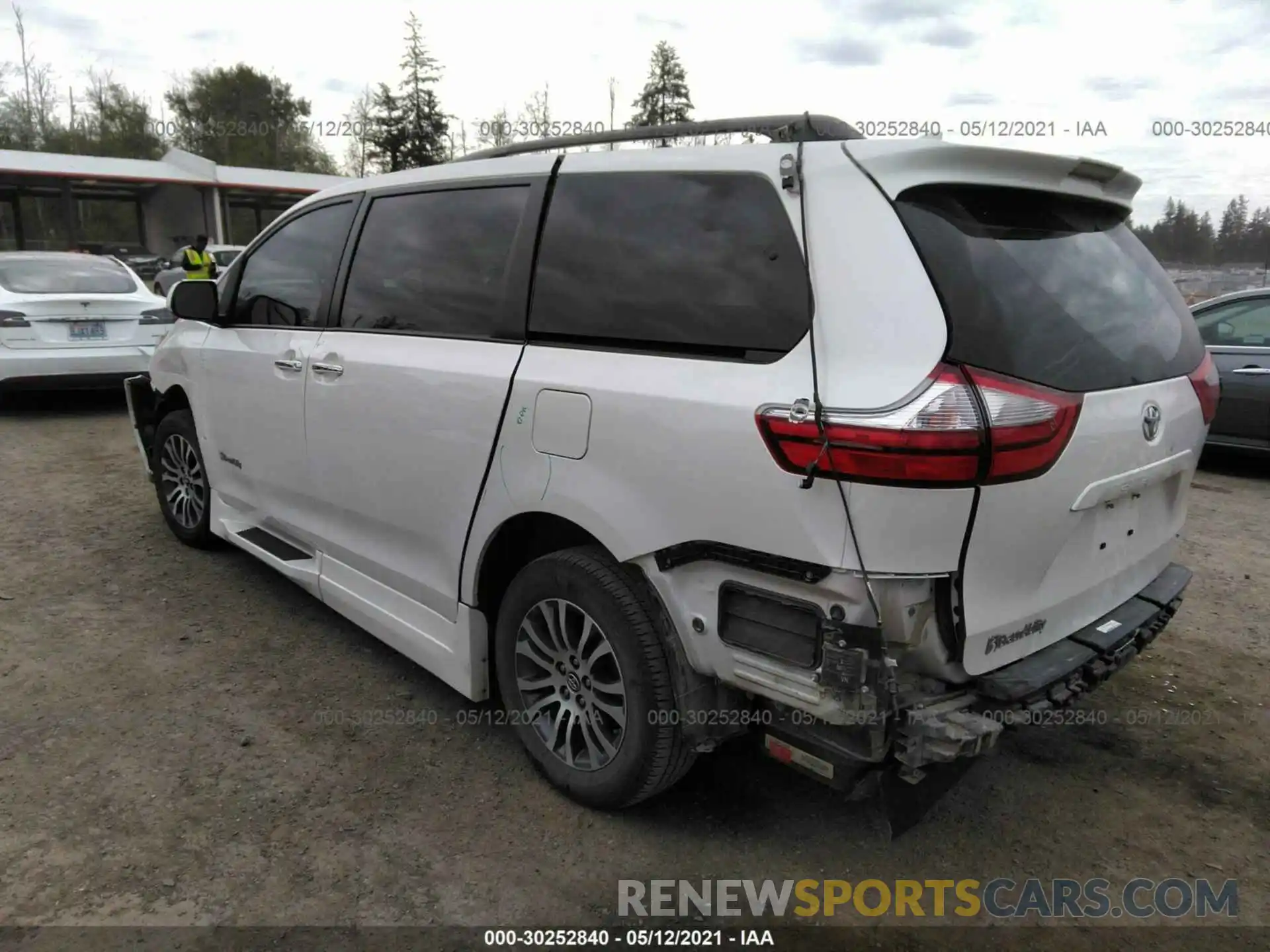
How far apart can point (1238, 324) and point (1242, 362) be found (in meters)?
0.35

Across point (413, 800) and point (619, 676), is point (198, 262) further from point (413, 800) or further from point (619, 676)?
point (619, 676)

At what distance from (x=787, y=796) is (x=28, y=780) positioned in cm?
245

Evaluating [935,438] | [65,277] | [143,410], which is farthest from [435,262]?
[65,277]

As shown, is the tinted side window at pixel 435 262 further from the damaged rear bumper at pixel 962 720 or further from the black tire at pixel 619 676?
the damaged rear bumper at pixel 962 720

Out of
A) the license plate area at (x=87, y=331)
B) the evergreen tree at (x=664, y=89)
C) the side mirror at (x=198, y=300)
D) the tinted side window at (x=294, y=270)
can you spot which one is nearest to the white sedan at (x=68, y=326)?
the license plate area at (x=87, y=331)

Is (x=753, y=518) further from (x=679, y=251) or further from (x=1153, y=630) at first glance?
(x=1153, y=630)

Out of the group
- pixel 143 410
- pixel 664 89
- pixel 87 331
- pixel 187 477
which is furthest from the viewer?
pixel 664 89

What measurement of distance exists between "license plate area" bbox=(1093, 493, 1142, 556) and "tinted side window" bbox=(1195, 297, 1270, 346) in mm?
5463

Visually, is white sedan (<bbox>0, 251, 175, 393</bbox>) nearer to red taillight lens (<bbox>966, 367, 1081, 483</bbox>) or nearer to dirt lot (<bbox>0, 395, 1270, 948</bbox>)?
dirt lot (<bbox>0, 395, 1270, 948</bbox>)

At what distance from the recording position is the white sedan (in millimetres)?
7902

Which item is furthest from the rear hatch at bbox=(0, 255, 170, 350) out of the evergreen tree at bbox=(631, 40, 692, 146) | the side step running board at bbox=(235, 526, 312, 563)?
the evergreen tree at bbox=(631, 40, 692, 146)

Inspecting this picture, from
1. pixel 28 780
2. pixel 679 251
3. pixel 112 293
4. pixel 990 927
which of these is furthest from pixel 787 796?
pixel 112 293

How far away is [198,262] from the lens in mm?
13922

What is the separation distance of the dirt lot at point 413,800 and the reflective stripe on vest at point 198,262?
11.3 m
